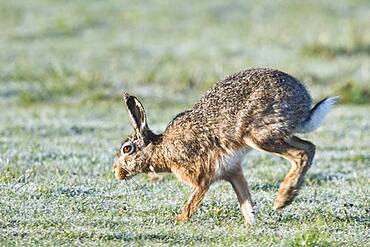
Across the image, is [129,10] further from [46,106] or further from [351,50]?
[46,106]

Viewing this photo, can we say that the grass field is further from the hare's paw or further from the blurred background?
the hare's paw

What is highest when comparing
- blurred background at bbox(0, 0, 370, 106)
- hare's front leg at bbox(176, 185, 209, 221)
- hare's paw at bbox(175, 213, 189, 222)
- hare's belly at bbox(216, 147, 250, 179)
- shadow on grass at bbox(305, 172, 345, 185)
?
blurred background at bbox(0, 0, 370, 106)

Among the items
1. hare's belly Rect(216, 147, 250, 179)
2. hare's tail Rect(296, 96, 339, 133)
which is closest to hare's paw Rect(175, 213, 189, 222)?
hare's belly Rect(216, 147, 250, 179)

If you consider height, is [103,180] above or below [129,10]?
below

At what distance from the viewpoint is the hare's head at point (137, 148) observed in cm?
1037

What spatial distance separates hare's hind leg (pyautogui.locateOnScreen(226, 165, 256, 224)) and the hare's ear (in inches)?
43.7

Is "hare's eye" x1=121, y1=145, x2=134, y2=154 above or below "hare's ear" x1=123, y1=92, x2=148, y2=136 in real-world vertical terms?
below

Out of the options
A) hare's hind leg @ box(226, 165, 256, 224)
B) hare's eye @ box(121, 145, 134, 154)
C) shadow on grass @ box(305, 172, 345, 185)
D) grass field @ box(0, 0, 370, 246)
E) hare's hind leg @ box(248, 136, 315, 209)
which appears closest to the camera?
grass field @ box(0, 0, 370, 246)

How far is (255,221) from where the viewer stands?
9.62 metres

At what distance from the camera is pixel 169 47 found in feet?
81.8

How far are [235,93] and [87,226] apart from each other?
6.79 feet

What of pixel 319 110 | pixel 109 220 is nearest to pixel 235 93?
pixel 319 110

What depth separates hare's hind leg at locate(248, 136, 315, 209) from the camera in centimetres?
955

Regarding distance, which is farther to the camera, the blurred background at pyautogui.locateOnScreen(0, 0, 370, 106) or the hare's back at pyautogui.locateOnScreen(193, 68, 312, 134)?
the blurred background at pyautogui.locateOnScreen(0, 0, 370, 106)
